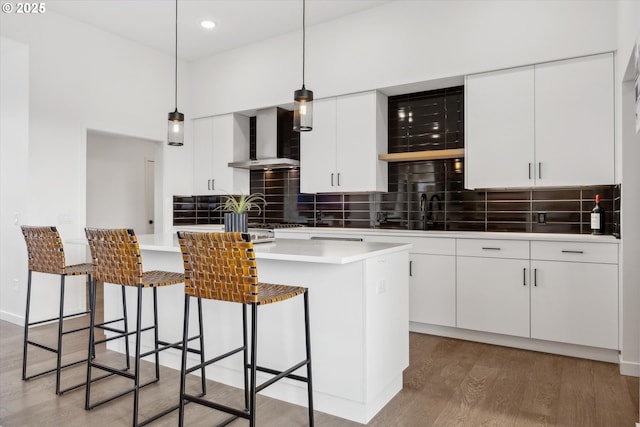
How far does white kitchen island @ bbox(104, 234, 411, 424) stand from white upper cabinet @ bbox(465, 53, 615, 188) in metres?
1.51

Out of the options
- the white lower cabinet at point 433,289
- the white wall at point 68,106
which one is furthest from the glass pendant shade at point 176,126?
the white lower cabinet at point 433,289

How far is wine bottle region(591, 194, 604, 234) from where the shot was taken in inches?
131

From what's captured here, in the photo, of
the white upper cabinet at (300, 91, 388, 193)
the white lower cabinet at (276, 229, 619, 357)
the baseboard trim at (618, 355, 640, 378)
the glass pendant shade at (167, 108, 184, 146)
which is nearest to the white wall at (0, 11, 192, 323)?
the glass pendant shade at (167, 108, 184, 146)

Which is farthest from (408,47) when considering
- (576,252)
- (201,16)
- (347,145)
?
(576,252)

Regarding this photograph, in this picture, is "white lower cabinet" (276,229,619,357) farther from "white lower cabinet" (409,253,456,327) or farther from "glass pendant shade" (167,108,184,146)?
"glass pendant shade" (167,108,184,146)

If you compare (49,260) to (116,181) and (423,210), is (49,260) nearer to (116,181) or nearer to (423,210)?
(423,210)

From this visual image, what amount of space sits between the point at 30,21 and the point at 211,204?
111 inches

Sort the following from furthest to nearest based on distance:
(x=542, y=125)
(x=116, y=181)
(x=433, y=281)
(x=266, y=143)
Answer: (x=116, y=181)
(x=266, y=143)
(x=433, y=281)
(x=542, y=125)

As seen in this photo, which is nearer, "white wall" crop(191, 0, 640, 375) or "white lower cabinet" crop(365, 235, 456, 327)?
"white wall" crop(191, 0, 640, 375)

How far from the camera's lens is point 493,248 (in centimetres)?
341

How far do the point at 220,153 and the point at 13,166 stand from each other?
213 cm

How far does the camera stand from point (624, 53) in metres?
2.80

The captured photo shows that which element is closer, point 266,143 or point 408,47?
point 408,47

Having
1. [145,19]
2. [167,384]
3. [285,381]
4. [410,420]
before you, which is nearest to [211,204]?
[145,19]
